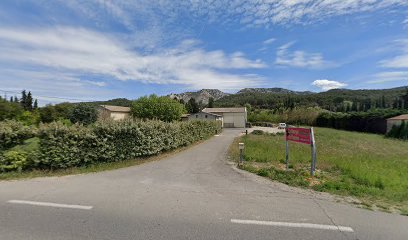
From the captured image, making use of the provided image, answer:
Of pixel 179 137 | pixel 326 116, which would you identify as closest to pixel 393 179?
pixel 179 137

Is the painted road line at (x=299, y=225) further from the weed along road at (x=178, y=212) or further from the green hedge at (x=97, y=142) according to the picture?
the green hedge at (x=97, y=142)

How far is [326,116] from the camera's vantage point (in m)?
Answer: 61.2

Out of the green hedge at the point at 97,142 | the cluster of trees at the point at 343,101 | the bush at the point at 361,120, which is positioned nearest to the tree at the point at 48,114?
the green hedge at the point at 97,142

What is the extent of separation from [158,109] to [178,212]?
55.6m

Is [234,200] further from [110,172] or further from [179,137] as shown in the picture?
[179,137]

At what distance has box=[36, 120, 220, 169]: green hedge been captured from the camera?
9.67 metres

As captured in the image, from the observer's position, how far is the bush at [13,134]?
9.75m

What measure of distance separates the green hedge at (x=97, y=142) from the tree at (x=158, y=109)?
46.1 metres

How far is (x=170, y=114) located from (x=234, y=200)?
54.4 m

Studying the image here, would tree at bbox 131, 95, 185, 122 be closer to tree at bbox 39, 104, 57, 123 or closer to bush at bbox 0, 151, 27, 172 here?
tree at bbox 39, 104, 57, 123

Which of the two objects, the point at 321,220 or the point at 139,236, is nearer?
the point at 139,236

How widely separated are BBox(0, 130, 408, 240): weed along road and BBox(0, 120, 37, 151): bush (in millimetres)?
2582

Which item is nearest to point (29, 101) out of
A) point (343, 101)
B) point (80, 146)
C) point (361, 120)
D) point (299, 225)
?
point (80, 146)

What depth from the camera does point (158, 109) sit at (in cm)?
5969
